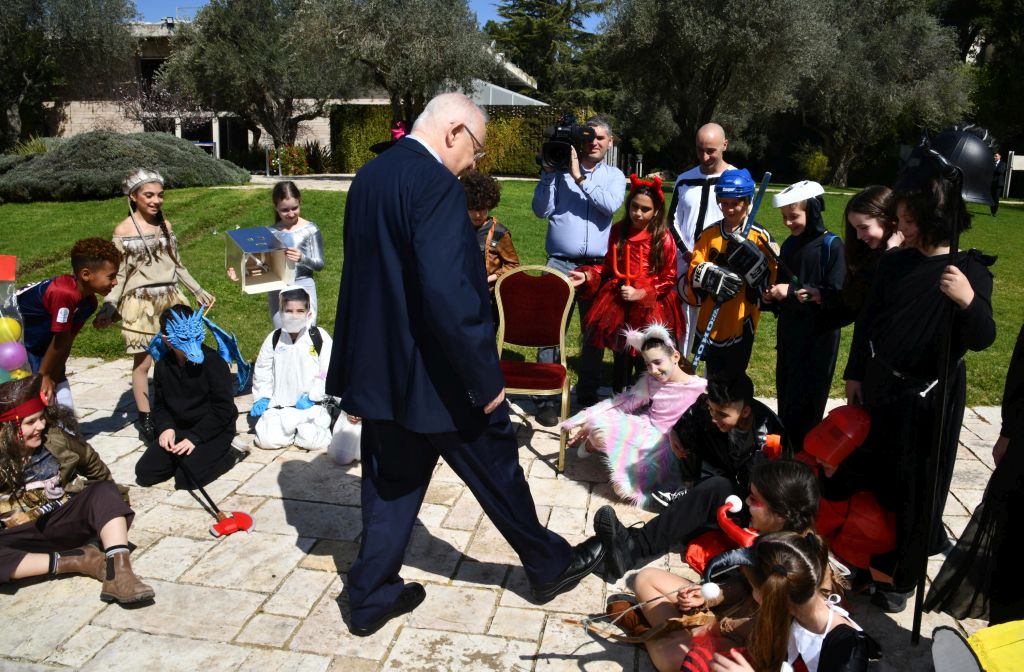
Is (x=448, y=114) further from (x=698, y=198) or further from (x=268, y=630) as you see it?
(x=698, y=198)

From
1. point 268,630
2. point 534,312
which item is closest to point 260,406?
point 534,312

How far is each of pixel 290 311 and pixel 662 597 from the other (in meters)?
3.14

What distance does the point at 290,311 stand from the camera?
199 inches

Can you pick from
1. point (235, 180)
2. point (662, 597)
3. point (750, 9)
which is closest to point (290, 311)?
point (662, 597)

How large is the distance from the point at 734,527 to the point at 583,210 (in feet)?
8.83

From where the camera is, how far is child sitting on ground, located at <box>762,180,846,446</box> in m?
4.16

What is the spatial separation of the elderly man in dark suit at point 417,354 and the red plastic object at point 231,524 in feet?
3.46

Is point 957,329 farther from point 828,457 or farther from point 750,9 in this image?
point 750,9

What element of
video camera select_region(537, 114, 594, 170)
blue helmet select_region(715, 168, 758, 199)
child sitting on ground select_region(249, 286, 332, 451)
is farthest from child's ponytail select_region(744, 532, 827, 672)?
video camera select_region(537, 114, 594, 170)

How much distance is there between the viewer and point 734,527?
3266mm

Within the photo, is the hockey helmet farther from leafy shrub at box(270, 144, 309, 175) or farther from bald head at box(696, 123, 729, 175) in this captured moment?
leafy shrub at box(270, 144, 309, 175)

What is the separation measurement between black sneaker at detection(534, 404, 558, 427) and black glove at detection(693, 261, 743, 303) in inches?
59.0

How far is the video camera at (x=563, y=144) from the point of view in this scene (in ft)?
17.0

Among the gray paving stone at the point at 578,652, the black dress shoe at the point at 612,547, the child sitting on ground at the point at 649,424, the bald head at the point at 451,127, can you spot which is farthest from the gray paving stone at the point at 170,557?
the bald head at the point at 451,127
